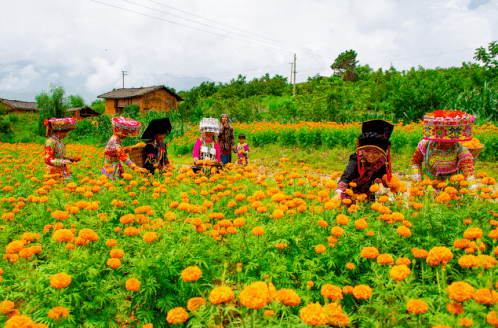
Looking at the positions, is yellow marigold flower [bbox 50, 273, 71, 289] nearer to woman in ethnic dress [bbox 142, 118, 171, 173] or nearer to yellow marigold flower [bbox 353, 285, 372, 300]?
yellow marigold flower [bbox 353, 285, 372, 300]

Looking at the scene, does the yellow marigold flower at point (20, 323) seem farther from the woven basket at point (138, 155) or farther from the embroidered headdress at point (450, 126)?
the woven basket at point (138, 155)

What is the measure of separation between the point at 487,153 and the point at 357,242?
8821 millimetres

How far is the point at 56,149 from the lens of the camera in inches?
181

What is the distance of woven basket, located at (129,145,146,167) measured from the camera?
473cm

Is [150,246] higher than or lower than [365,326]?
higher

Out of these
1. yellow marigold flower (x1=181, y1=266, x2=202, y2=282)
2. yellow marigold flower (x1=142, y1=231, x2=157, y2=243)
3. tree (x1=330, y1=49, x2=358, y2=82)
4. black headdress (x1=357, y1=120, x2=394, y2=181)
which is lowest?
yellow marigold flower (x1=181, y1=266, x2=202, y2=282)

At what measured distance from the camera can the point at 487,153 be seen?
8.44 meters

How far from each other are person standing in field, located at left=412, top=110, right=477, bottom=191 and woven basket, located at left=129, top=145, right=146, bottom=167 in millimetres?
3763

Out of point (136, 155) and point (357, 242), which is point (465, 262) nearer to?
point (357, 242)

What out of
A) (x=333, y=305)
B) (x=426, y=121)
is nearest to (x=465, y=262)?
(x=333, y=305)

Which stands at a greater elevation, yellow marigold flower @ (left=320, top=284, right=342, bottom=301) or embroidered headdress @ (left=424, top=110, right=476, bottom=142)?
embroidered headdress @ (left=424, top=110, right=476, bottom=142)

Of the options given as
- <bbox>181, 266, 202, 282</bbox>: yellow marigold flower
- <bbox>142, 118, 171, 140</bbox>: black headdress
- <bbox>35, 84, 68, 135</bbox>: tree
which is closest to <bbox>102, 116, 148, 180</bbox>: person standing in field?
<bbox>142, 118, 171, 140</bbox>: black headdress

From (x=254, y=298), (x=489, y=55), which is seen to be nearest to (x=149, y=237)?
(x=254, y=298)

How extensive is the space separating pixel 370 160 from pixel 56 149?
4.42 meters
